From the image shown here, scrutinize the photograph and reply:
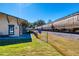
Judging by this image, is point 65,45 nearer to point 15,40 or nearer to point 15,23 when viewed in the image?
point 15,40

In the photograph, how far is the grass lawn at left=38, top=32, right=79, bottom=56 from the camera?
5.28m

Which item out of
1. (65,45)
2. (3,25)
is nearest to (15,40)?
(3,25)

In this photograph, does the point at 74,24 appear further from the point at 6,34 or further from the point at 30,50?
the point at 6,34

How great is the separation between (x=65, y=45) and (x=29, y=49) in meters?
0.93

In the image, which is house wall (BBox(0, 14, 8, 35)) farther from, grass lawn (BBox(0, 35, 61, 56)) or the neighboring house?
grass lawn (BBox(0, 35, 61, 56))

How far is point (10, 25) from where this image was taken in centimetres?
581

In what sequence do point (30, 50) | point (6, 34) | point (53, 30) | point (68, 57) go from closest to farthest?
point (68, 57) → point (30, 50) → point (6, 34) → point (53, 30)

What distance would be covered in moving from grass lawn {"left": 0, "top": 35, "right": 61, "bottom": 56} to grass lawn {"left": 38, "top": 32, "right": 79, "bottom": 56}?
0.54ft

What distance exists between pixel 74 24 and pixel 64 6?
1073mm

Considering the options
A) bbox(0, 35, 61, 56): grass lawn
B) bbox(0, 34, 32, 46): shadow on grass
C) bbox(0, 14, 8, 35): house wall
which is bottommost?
bbox(0, 35, 61, 56): grass lawn

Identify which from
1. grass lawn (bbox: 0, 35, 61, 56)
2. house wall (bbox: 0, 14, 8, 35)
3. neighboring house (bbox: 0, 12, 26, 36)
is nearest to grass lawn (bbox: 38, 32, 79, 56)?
grass lawn (bbox: 0, 35, 61, 56)

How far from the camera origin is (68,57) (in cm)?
506

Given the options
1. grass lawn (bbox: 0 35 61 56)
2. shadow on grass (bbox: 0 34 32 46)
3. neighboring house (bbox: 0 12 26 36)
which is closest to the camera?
grass lawn (bbox: 0 35 61 56)

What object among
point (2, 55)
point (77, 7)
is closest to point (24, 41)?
point (2, 55)
